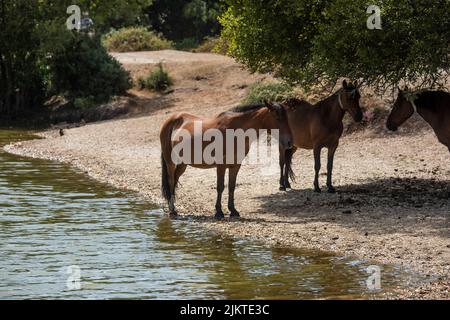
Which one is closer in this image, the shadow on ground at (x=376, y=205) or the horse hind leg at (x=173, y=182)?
the shadow on ground at (x=376, y=205)

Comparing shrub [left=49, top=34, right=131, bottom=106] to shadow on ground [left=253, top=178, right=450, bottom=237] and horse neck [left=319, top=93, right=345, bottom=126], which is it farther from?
horse neck [left=319, top=93, right=345, bottom=126]

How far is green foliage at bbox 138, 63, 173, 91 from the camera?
134ft

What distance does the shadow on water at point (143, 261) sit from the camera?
12.0m

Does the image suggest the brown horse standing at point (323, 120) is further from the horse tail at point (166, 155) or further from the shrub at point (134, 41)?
the shrub at point (134, 41)

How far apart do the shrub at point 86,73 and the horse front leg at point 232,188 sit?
74.1 ft

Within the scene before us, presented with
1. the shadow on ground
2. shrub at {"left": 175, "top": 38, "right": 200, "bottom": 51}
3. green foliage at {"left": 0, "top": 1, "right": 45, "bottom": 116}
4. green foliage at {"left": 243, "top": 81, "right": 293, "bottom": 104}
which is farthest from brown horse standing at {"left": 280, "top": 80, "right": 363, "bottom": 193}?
shrub at {"left": 175, "top": 38, "right": 200, "bottom": 51}

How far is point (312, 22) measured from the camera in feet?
61.1

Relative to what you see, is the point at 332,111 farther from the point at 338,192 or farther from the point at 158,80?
the point at 158,80

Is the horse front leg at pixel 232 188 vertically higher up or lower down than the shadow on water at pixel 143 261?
higher up

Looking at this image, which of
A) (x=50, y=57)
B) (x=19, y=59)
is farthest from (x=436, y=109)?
(x=50, y=57)

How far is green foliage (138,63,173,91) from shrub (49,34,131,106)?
127cm

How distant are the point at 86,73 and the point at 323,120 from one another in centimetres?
2273

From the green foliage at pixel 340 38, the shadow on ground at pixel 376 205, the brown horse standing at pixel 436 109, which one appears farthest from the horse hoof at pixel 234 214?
the brown horse standing at pixel 436 109
